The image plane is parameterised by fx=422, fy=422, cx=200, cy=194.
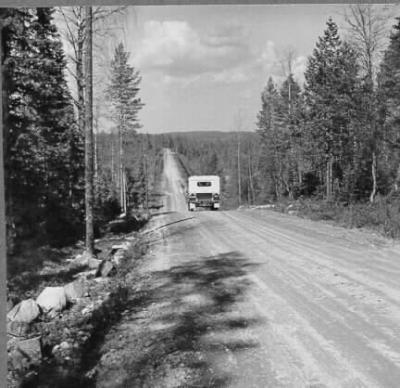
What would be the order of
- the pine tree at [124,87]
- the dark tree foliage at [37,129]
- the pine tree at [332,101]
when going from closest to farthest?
the pine tree at [124,87], the dark tree foliage at [37,129], the pine tree at [332,101]

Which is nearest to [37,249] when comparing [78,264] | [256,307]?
[78,264]

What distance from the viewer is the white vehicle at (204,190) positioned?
19.7 meters

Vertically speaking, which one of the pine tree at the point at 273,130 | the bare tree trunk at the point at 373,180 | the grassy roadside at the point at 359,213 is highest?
the pine tree at the point at 273,130

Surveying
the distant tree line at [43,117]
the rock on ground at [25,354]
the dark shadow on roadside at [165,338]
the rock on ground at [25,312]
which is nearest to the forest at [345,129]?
the distant tree line at [43,117]

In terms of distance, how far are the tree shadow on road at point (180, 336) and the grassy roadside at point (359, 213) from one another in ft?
18.0

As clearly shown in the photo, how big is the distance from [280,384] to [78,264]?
18.8ft

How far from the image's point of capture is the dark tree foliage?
6441 millimetres

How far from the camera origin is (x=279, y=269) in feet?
20.8

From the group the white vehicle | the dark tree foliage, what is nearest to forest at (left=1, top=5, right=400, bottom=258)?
the dark tree foliage

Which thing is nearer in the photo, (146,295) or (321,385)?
(321,385)

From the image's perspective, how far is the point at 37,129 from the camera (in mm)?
9094

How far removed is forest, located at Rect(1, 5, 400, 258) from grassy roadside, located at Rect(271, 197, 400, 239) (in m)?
0.04

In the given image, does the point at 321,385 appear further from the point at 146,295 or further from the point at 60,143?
the point at 60,143

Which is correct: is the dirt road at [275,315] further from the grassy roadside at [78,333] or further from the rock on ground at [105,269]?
the rock on ground at [105,269]
